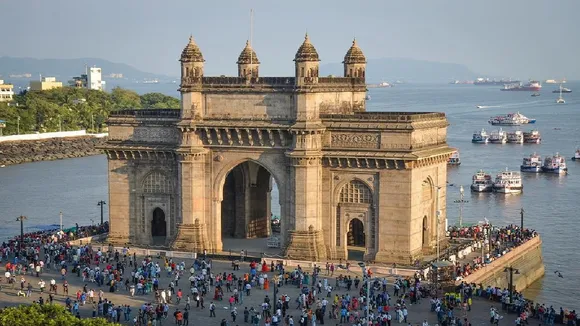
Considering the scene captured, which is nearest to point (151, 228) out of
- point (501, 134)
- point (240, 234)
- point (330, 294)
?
point (240, 234)

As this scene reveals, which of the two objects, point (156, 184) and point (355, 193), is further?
point (156, 184)

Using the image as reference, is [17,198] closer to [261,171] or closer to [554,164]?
[261,171]

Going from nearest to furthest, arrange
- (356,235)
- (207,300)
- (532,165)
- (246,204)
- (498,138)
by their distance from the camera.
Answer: (207,300)
(356,235)
(246,204)
(532,165)
(498,138)

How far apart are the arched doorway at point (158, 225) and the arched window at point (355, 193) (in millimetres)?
12010

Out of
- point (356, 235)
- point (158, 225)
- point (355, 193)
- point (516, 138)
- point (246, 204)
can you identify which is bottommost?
point (356, 235)

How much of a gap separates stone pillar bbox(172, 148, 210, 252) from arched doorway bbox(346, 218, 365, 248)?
8.18 m

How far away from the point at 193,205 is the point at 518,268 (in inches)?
742

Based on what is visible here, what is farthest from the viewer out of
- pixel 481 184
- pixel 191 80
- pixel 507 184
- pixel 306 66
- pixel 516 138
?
pixel 516 138

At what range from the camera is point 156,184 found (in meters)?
60.6

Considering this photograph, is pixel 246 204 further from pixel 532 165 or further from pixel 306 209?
pixel 532 165

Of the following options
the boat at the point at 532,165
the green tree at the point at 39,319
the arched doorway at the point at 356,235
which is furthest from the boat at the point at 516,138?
the green tree at the point at 39,319

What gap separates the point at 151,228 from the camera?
2422 inches

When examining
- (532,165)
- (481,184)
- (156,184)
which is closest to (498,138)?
(532,165)

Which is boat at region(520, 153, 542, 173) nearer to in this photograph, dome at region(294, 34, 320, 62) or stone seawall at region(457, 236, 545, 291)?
stone seawall at region(457, 236, 545, 291)
